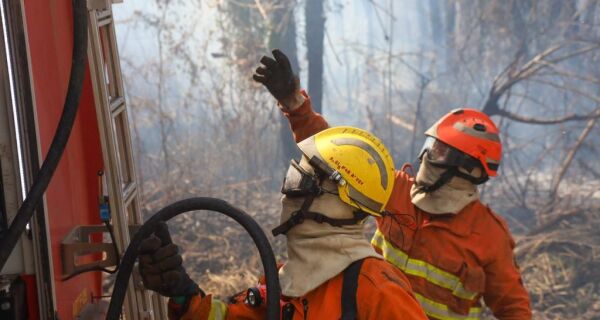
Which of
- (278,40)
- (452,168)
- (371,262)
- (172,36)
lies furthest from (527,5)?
(371,262)

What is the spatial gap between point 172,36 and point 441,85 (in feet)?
12.8

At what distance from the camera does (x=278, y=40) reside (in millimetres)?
9164

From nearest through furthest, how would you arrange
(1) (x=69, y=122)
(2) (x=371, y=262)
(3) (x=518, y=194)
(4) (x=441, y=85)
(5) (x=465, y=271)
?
(1) (x=69, y=122) → (2) (x=371, y=262) → (5) (x=465, y=271) → (3) (x=518, y=194) → (4) (x=441, y=85)

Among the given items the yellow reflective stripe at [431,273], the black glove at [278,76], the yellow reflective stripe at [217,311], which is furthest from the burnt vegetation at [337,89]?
the yellow reflective stripe at [217,311]

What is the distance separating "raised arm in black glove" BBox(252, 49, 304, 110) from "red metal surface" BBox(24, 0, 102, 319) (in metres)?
0.88

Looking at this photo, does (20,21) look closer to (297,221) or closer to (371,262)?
(297,221)

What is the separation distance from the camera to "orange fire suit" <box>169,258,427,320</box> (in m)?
2.31

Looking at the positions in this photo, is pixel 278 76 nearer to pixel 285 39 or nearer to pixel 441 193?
pixel 441 193

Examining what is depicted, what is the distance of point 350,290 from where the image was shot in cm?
237

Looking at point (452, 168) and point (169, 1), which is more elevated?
point (169, 1)

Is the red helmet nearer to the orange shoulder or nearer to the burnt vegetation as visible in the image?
the orange shoulder

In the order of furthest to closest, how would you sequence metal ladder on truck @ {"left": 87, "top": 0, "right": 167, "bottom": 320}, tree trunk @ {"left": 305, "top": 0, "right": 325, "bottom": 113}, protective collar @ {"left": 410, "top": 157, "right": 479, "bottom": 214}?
tree trunk @ {"left": 305, "top": 0, "right": 325, "bottom": 113}
protective collar @ {"left": 410, "top": 157, "right": 479, "bottom": 214}
metal ladder on truck @ {"left": 87, "top": 0, "right": 167, "bottom": 320}

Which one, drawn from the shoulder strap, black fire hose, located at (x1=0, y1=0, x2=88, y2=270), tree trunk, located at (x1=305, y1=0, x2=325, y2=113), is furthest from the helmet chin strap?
tree trunk, located at (x1=305, y1=0, x2=325, y2=113)

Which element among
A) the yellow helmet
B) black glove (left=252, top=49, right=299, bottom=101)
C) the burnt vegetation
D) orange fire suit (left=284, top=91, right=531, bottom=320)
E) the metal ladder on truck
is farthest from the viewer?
the burnt vegetation
